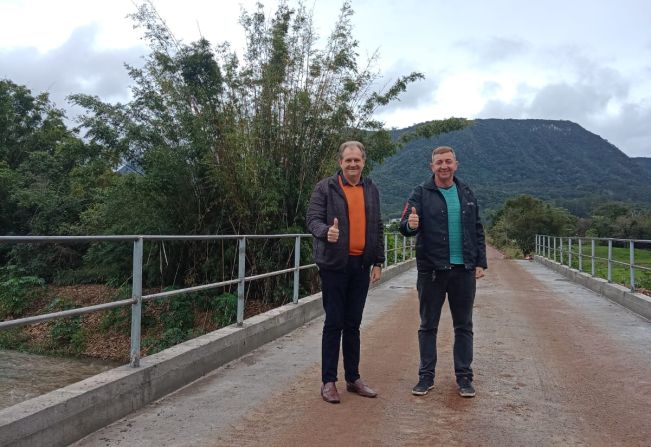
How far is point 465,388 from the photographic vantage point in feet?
12.3

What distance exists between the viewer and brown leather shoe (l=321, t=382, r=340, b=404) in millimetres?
3609

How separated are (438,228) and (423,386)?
3.60 ft

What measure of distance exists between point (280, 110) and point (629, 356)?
6.28 meters

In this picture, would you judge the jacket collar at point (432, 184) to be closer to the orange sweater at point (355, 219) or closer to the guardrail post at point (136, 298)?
the orange sweater at point (355, 219)

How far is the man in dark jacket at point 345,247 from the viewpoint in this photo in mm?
3527

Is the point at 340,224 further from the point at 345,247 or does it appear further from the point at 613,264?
the point at 613,264

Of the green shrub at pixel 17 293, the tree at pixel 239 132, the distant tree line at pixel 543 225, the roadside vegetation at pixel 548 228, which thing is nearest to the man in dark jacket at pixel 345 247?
the tree at pixel 239 132

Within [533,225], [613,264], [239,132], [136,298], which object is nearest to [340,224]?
[136,298]

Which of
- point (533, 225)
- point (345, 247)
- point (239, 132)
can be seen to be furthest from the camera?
point (533, 225)

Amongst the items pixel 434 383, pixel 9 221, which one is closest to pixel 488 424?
pixel 434 383

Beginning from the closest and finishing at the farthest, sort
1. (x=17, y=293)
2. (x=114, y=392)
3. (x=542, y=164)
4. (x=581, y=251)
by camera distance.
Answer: (x=114, y=392), (x=581, y=251), (x=17, y=293), (x=542, y=164)

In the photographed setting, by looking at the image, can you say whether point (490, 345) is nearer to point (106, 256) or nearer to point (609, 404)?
point (609, 404)

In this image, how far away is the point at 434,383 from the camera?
4.06 m

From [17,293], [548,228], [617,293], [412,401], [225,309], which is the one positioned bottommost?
[17,293]
